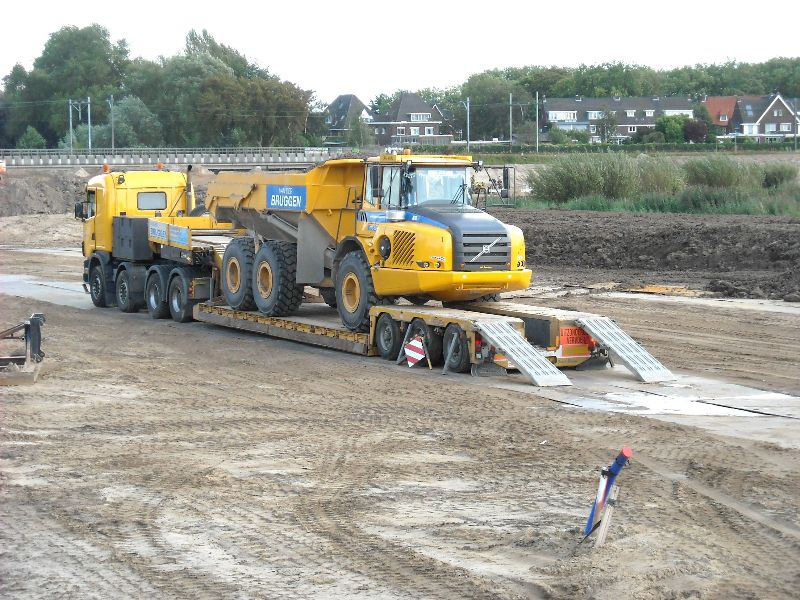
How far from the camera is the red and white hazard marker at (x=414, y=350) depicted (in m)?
16.6

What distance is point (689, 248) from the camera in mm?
29797

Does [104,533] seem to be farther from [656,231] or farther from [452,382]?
[656,231]

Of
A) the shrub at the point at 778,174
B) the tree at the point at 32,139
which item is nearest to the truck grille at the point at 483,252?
the shrub at the point at 778,174

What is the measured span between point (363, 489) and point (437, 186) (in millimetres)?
8249

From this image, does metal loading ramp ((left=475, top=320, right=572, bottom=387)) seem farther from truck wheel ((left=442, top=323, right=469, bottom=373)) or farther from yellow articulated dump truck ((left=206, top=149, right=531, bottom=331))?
yellow articulated dump truck ((left=206, top=149, right=531, bottom=331))

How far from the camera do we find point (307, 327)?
19.0 metres

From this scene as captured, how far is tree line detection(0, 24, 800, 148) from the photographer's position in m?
104

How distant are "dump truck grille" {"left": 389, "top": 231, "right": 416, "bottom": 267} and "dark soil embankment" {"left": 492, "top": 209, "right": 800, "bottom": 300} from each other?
9548 mm

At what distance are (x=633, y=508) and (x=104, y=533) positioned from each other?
408cm

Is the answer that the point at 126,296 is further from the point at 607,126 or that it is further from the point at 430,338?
the point at 607,126

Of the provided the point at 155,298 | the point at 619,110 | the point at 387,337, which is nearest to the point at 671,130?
the point at 619,110

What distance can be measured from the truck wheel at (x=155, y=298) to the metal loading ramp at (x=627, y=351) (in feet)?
31.5

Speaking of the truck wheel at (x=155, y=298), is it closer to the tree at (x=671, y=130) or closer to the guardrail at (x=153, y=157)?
the guardrail at (x=153, y=157)

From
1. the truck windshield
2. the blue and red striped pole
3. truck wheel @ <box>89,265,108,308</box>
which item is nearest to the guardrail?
truck wheel @ <box>89,265,108,308</box>
